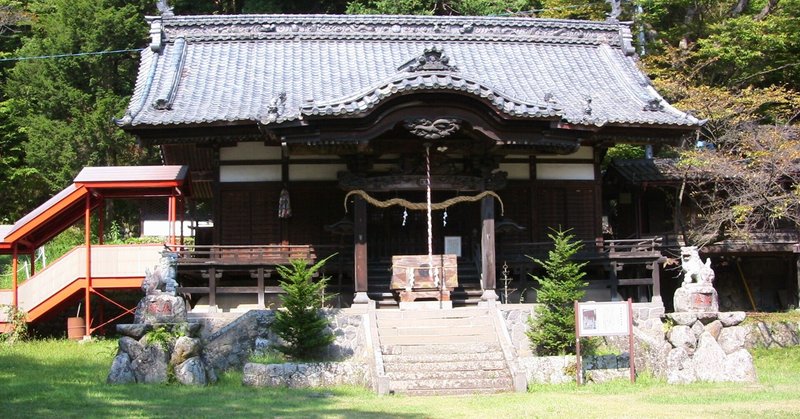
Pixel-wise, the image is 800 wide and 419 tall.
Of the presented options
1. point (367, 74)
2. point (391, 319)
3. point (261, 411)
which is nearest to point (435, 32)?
point (367, 74)

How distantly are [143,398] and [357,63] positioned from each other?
13277mm

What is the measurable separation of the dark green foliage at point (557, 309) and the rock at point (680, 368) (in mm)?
1742

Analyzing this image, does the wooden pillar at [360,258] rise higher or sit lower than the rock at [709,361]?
higher

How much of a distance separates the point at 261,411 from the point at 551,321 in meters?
6.39

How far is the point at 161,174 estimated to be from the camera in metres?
21.2

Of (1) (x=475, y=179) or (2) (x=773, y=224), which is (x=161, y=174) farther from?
(2) (x=773, y=224)

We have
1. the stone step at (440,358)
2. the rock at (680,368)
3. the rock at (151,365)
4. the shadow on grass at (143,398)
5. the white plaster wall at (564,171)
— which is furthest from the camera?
the white plaster wall at (564,171)

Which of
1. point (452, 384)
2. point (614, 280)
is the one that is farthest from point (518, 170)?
point (452, 384)

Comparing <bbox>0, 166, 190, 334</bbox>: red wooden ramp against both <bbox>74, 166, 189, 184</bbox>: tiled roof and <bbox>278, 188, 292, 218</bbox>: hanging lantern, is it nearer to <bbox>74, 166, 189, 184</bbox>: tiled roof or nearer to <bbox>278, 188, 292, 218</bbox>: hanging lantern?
<bbox>74, 166, 189, 184</bbox>: tiled roof

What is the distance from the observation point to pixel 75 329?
71.6 feet

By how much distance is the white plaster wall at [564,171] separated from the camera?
21.9 m

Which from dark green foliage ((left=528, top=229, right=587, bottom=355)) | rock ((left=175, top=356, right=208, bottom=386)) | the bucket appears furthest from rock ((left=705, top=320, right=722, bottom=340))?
the bucket

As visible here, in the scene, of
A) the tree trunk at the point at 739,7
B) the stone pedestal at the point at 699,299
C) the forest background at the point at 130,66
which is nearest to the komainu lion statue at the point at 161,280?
the stone pedestal at the point at 699,299

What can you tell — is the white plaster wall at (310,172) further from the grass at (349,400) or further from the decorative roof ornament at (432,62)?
the grass at (349,400)
